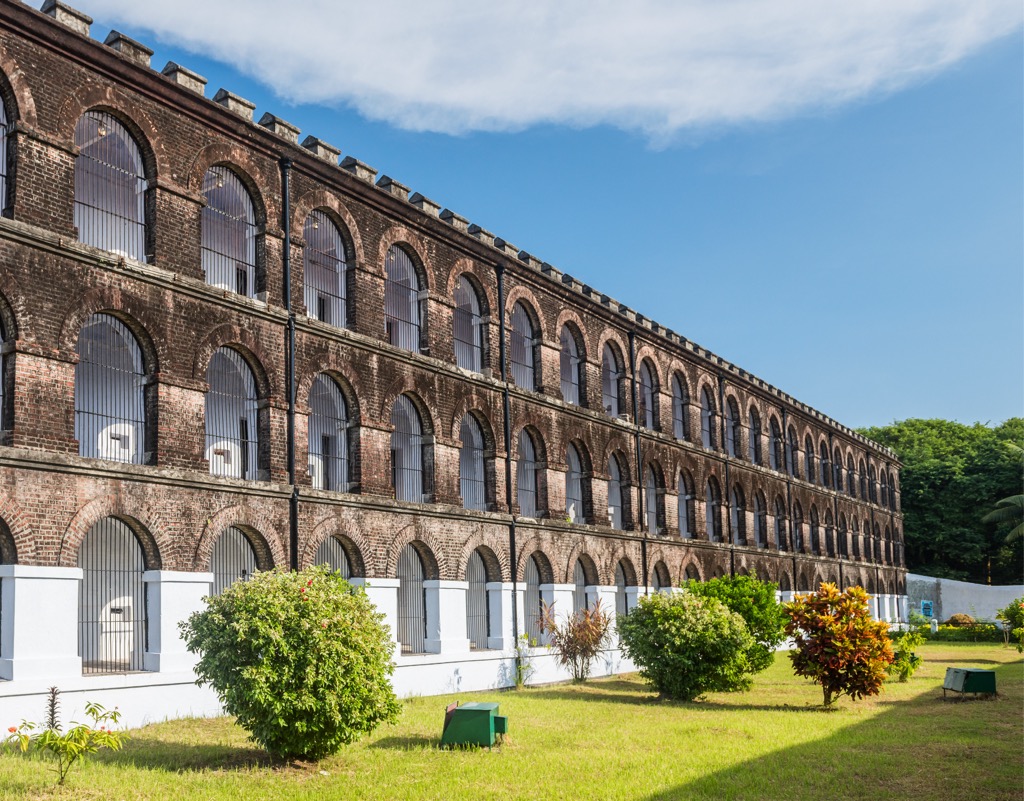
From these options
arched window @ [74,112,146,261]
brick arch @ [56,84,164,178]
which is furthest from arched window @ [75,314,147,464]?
brick arch @ [56,84,164,178]

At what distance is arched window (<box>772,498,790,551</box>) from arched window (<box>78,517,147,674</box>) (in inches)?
1158

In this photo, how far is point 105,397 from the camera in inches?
860

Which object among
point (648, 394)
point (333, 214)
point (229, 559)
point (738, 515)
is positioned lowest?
point (229, 559)

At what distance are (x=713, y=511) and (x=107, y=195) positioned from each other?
24889 mm

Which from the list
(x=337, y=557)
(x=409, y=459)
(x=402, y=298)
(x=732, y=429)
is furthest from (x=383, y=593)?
(x=732, y=429)

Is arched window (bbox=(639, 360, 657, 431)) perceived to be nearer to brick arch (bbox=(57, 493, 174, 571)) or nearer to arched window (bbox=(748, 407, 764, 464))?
arched window (bbox=(748, 407, 764, 464))

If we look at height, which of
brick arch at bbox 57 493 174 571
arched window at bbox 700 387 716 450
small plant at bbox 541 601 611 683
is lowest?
small plant at bbox 541 601 611 683

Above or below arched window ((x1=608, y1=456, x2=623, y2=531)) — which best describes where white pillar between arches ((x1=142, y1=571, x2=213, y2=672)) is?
below

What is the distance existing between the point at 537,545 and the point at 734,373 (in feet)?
55.6

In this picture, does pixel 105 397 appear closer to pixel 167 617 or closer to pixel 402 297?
pixel 167 617

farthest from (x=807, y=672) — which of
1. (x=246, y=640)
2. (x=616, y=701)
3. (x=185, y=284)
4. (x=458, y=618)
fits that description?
(x=185, y=284)

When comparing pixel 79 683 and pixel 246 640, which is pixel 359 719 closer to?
pixel 246 640

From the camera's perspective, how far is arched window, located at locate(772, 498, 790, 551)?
45.0 metres

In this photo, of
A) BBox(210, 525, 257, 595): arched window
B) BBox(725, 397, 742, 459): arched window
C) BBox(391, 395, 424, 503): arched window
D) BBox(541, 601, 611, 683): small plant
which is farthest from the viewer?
BBox(725, 397, 742, 459): arched window
